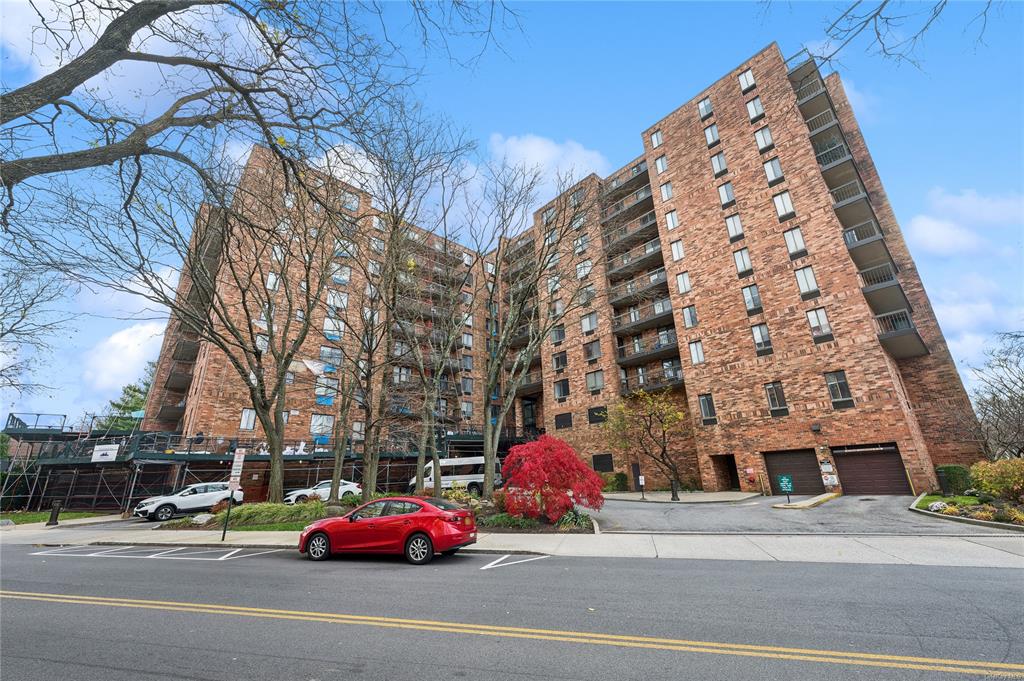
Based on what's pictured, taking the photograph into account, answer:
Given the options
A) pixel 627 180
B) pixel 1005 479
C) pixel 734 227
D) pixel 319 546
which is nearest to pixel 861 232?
pixel 734 227

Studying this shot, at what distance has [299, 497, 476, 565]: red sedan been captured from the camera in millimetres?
9109

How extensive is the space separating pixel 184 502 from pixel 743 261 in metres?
33.5

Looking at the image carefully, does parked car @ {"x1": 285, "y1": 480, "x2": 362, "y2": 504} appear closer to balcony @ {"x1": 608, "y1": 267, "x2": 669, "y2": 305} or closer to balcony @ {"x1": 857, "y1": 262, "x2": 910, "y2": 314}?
balcony @ {"x1": 608, "y1": 267, "x2": 669, "y2": 305}

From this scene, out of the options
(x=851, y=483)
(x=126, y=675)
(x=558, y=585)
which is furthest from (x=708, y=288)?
(x=126, y=675)

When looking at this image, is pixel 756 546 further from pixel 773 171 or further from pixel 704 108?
pixel 704 108

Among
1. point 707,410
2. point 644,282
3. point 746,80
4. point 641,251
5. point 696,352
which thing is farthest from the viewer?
point 641,251

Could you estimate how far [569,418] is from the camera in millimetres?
33438

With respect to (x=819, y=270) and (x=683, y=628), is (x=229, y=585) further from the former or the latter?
(x=819, y=270)

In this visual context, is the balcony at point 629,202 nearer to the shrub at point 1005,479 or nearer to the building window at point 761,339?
the building window at point 761,339

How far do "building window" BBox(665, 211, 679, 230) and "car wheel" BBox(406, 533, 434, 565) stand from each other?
2815cm

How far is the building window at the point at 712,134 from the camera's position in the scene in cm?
2950

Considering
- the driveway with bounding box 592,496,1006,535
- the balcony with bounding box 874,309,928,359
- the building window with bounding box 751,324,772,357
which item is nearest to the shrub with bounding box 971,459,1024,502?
the driveway with bounding box 592,496,1006,535

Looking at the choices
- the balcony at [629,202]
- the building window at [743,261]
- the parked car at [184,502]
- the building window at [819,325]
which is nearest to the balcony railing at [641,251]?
the balcony at [629,202]

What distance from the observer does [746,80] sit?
28766 millimetres
